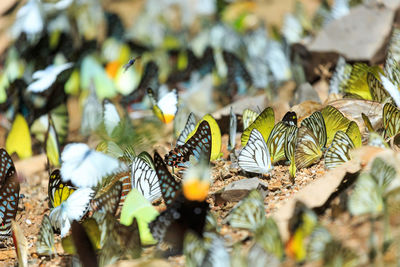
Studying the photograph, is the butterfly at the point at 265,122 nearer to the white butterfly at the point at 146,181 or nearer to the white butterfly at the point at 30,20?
the white butterfly at the point at 146,181

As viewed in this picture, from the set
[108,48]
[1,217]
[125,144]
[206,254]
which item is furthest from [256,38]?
[206,254]

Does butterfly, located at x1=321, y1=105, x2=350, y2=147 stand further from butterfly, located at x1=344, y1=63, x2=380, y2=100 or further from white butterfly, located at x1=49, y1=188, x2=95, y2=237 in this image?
white butterfly, located at x1=49, y1=188, x2=95, y2=237

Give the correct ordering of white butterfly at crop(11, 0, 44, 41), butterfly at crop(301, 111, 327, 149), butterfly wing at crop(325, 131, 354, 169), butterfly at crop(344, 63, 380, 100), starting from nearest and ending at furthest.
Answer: butterfly wing at crop(325, 131, 354, 169) → butterfly at crop(301, 111, 327, 149) → butterfly at crop(344, 63, 380, 100) → white butterfly at crop(11, 0, 44, 41)

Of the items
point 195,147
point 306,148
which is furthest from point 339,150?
point 195,147

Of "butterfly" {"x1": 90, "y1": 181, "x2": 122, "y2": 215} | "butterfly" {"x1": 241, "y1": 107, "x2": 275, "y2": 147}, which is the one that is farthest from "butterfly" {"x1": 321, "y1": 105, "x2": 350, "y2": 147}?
"butterfly" {"x1": 90, "y1": 181, "x2": 122, "y2": 215}

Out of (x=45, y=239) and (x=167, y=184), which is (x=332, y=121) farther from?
(x=45, y=239)

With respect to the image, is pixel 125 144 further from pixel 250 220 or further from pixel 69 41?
pixel 69 41

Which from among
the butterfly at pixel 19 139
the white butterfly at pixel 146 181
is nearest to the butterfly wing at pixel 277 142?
the white butterfly at pixel 146 181
